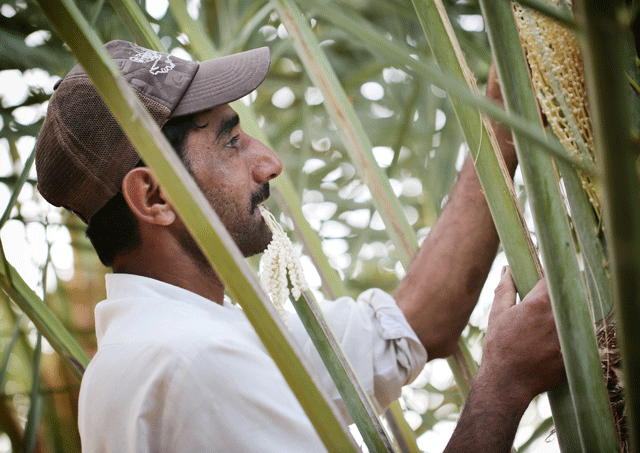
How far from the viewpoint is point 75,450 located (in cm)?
71

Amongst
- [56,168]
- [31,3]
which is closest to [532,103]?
[56,168]

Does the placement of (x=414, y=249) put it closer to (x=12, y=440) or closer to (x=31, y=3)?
(x=12, y=440)

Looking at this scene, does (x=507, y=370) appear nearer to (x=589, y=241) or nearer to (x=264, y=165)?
(x=589, y=241)

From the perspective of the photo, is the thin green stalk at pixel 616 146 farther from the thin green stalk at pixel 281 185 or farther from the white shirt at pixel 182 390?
the thin green stalk at pixel 281 185

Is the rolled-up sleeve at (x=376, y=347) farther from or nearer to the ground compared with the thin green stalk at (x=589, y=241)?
nearer to the ground

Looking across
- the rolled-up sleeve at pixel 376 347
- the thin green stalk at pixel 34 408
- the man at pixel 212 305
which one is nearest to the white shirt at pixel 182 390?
the man at pixel 212 305

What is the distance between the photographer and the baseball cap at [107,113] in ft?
1.83

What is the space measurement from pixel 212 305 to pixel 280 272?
0.32 ft

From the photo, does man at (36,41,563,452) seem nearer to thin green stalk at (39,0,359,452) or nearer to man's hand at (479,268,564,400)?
man's hand at (479,268,564,400)

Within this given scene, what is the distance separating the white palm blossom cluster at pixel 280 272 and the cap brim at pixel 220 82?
5.9 inches

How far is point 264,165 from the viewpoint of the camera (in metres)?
0.62

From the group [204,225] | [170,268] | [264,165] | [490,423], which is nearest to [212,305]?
[170,268]

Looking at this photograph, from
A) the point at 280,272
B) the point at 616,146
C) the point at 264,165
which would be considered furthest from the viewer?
the point at 264,165

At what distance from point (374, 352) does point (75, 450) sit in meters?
0.40
